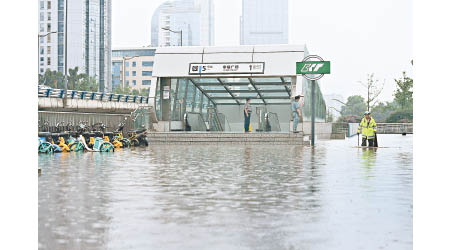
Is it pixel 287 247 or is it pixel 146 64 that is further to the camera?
pixel 146 64

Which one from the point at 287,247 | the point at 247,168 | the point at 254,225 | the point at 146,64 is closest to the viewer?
the point at 287,247

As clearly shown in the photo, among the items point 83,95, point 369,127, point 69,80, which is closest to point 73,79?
point 69,80

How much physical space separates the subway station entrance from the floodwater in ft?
59.8

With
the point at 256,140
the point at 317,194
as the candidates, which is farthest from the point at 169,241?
the point at 256,140

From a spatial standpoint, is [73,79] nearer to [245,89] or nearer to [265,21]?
[265,21]

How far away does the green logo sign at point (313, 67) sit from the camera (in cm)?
2697

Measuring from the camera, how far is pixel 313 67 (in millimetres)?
27641

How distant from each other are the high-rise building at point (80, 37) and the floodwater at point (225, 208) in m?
113

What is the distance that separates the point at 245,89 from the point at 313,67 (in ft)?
27.6
